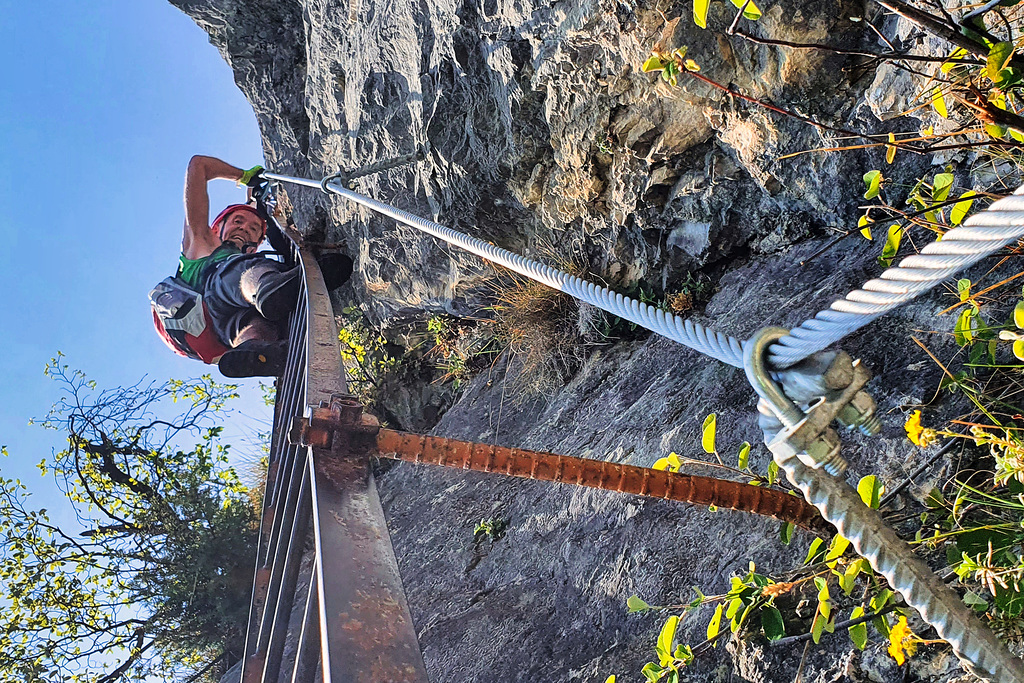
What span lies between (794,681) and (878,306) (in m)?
0.93

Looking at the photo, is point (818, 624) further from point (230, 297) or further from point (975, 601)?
point (230, 297)

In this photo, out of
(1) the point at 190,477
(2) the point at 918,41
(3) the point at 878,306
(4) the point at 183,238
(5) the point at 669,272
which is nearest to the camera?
(3) the point at 878,306

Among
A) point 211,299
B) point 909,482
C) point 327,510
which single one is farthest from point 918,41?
point 211,299

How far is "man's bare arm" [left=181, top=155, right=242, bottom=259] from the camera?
5.06 m

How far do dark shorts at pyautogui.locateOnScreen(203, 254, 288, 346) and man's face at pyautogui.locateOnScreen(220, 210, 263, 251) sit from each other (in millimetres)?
412

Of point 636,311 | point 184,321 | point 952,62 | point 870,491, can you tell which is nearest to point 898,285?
point 870,491

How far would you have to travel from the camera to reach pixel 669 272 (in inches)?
114

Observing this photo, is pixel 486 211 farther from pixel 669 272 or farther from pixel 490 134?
pixel 669 272

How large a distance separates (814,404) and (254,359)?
4.33m

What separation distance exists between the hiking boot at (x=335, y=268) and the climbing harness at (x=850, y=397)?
3965 millimetres

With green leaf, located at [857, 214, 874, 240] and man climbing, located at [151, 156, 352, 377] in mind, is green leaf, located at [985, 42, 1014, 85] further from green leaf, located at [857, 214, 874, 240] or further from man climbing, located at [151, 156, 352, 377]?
man climbing, located at [151, 156, 352, 377]

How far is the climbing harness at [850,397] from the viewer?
793 mm

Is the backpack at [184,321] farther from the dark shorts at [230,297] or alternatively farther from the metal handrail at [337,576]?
the metal handrail at [337,576]

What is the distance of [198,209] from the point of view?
512cm
